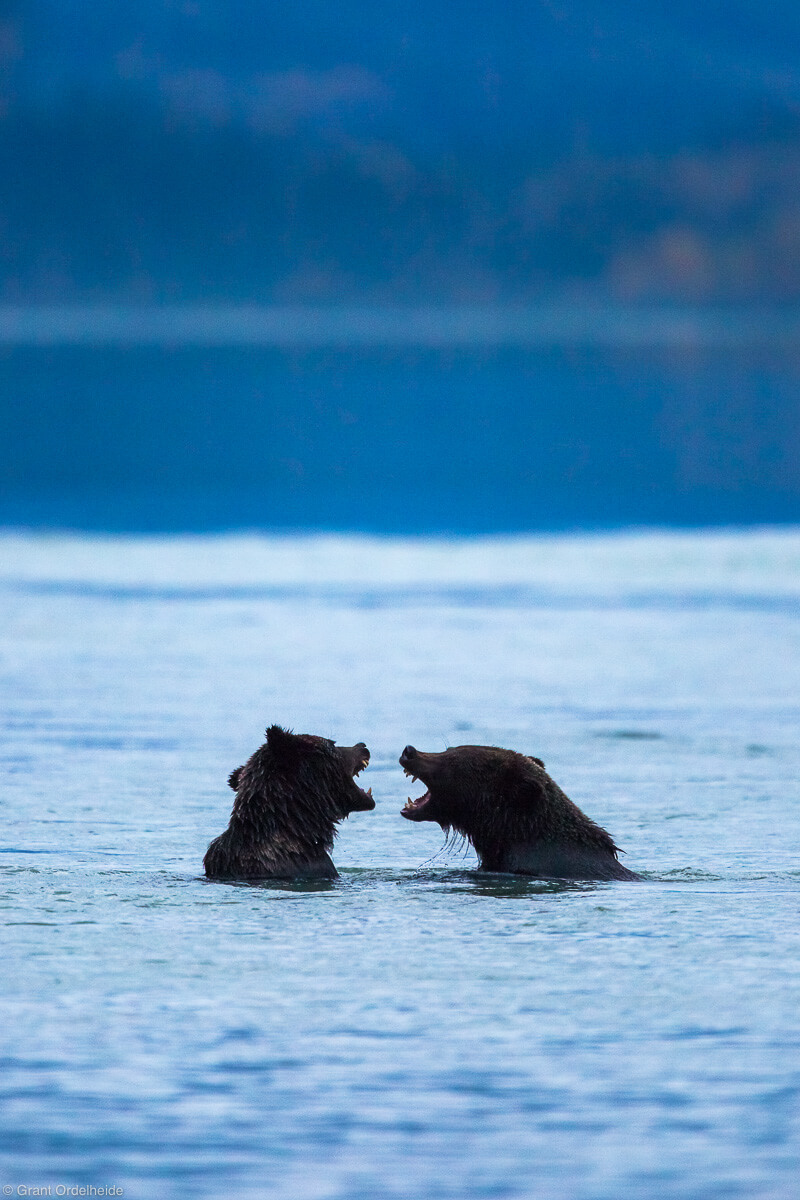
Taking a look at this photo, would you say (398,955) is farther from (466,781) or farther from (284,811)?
(466,781)

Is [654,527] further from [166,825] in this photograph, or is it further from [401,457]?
[401,457]

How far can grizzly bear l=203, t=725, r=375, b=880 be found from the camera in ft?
24.2

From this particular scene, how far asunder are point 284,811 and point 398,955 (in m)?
1.27

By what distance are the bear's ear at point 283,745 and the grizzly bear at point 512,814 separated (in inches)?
15.2

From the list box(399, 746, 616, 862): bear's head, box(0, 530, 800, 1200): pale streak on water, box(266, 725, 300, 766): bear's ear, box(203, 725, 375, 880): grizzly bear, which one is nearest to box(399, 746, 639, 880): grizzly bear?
box(399, 746, 616, 862): bear's head

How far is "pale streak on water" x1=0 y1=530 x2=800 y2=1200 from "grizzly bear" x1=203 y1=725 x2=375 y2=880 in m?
0.15

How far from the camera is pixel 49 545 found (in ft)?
78.9

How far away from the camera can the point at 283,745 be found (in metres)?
7.39

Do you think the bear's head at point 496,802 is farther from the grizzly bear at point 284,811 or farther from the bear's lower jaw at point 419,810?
the grizzly bear at point 284,811

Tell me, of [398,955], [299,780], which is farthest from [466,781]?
[398,955]

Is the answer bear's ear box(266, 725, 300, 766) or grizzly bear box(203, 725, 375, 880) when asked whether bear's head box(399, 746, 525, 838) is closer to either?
grizzly bear box(203, 725, 375, 880)

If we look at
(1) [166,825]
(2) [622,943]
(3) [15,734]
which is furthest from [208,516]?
(2) [622,943]

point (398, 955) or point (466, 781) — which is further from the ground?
point (466, 781)

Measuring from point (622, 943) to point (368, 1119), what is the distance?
5.59 feet
